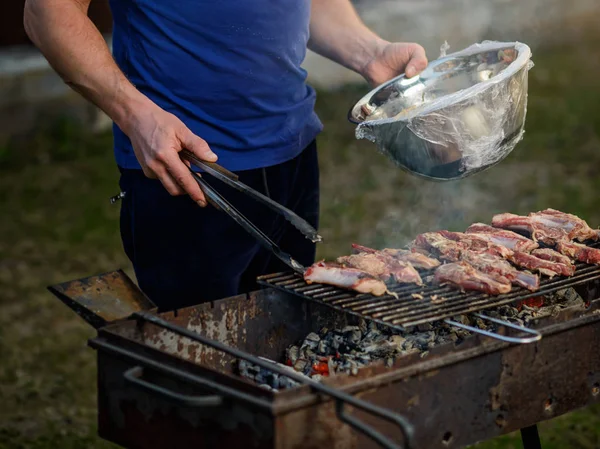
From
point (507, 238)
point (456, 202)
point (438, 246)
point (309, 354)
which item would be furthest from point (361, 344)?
point (456, 202)

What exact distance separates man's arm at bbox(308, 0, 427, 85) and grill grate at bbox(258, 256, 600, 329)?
3.93ft

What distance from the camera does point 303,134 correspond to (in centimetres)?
362

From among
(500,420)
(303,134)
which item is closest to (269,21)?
(303,134)

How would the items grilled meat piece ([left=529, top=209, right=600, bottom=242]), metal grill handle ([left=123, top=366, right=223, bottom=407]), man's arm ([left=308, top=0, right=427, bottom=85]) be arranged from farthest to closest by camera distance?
1. man's arm ([left=308, top=0, right=427, bottom=85])
2. grilled meat piece ([left=529, top=209, right=600, bottom=242])
3. metal grill handle ([left=123, top=366, right=223, bottom=407])

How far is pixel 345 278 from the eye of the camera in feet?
9.18

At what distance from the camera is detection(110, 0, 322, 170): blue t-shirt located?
3.21 meters

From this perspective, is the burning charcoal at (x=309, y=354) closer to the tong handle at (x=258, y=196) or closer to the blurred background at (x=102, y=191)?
the tong handle at (x=258, y=196)

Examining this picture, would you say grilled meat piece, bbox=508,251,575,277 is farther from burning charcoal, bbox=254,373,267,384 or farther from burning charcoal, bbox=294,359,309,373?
burning charcoal, bbox=254,373,267,384

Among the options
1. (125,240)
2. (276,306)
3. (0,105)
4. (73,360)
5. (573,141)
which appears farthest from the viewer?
(573,141)

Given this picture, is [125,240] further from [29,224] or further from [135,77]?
[29,224]

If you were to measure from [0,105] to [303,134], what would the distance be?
18.7 ft

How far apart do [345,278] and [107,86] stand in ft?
3.26

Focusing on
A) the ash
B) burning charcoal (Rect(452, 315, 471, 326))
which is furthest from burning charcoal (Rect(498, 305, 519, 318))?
burning charcoal (Rect(452, 315, 471, 326))

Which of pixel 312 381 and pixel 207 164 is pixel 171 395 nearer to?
pixel 312 381
